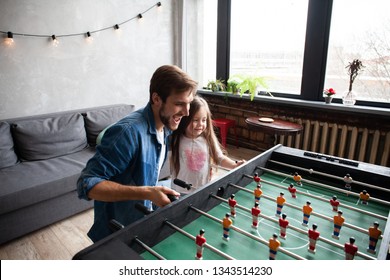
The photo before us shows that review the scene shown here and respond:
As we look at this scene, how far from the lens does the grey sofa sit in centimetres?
220

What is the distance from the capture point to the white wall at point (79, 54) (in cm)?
298

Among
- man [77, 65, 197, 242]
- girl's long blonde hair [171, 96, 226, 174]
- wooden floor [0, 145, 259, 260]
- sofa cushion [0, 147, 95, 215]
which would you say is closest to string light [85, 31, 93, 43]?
sofa cushion [0, 147, 95, 215]

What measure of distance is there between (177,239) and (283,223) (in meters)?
0.41

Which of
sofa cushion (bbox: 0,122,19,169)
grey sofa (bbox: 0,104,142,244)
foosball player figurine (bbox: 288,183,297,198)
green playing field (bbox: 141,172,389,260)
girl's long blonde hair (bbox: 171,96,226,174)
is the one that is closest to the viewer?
green playing field (bbox: 141,172,389,260)

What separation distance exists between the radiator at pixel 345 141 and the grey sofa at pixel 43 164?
2.54 meters

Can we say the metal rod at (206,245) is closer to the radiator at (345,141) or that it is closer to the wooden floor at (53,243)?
the wooden floor at (53,243)

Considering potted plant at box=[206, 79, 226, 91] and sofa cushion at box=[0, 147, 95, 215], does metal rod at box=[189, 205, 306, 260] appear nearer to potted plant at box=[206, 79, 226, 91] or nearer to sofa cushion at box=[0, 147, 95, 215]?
sofa cushion at box=[0, 147, 95, 215]

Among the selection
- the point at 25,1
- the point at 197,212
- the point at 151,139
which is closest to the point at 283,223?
the point at 197,212

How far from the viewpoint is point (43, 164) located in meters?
2.70

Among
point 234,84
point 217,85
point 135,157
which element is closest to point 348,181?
point 135,157

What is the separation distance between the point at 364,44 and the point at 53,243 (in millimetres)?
3912

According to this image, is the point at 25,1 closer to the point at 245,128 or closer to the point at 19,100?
the point at 19,100

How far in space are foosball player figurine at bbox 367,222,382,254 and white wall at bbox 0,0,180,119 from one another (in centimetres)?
339

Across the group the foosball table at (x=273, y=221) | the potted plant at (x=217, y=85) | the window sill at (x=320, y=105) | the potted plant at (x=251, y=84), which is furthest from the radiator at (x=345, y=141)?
the foosball table at (x=273, y=221)
